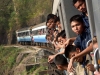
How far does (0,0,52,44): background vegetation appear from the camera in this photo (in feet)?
156

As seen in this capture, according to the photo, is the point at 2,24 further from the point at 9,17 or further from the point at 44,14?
the point at 44,14

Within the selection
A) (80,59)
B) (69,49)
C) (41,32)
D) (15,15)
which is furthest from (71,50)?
(15,15)

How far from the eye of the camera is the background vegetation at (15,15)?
47531 millimetres

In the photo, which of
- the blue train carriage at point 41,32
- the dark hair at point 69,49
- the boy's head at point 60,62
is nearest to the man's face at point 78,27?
the dark hair at point 69,49

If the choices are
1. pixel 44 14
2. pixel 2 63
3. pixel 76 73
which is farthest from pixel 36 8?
pixel 76 73

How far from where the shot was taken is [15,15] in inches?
1946

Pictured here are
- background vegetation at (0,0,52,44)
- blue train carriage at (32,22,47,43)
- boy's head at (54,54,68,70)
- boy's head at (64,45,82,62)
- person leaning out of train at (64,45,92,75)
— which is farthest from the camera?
background vegetation at (0,0,52,44)

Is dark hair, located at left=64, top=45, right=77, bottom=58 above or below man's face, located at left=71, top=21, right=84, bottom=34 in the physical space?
below

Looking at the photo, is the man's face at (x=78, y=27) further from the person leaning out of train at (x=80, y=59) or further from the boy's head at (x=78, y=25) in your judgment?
the person leaning out of train at (x=80, y=59)

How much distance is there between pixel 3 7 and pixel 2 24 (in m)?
3.09

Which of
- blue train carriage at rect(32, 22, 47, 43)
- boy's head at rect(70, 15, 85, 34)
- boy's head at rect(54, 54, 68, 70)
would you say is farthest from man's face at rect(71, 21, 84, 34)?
blue train carriage at rect(32, 22, 47, 43)

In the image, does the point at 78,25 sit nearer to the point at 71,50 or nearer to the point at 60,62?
the point at 71,50

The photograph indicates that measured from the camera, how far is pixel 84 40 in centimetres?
389

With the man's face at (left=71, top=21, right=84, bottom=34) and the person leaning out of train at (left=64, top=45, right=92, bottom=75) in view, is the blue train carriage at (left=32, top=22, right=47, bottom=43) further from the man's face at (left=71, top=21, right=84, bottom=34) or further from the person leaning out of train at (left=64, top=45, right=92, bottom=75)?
the man's face at (left=71, top=21, right=84, bottom=34)
